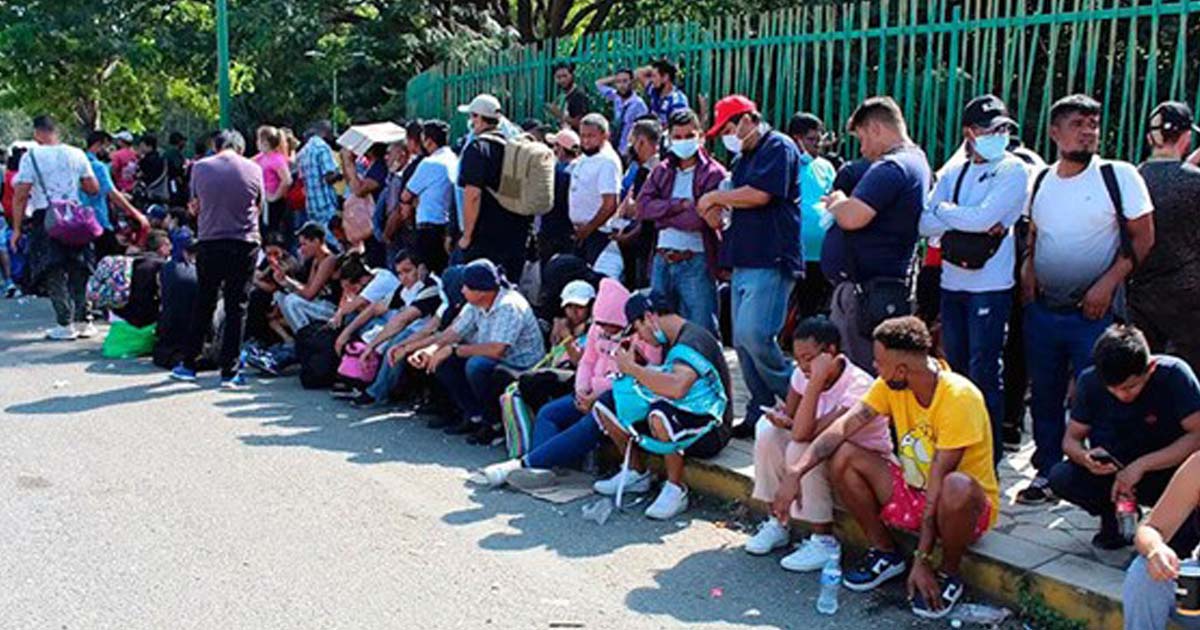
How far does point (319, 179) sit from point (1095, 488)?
8465 millimetres

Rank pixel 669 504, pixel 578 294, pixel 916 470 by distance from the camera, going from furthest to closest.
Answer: pixel 578 294, pixel 669 504, pixel 916 470

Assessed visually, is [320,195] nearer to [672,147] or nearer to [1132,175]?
[672,147]

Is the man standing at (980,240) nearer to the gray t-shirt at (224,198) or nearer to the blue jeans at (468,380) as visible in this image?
the blue jeans at (468,380)

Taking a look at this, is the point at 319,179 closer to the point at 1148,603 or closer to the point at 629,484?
the point at 629,484

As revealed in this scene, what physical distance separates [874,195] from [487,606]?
8.42 ft

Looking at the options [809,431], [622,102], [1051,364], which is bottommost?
[809,431]

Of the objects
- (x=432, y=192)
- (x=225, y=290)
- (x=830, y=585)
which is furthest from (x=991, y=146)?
(x=225, y=290)

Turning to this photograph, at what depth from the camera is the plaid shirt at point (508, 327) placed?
768 centimetres

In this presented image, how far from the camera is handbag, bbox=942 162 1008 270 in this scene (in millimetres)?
5445

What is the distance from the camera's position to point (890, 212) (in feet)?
18.5

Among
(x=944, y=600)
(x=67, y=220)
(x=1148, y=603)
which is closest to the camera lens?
(x=1148, y=603)

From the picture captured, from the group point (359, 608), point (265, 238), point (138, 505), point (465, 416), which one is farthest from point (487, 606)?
point (265, 238)

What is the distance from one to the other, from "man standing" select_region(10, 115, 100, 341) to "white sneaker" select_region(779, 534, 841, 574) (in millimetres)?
8267

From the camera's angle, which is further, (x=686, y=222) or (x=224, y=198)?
(x=224, y=198)
